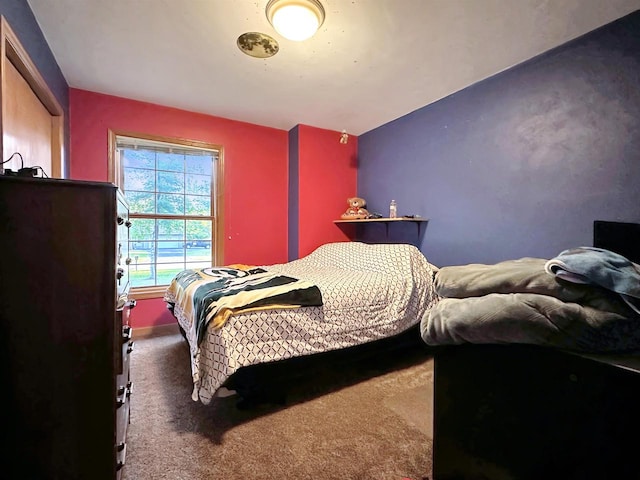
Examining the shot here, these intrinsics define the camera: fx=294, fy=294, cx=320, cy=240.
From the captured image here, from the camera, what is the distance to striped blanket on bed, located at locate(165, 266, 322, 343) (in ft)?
5.29

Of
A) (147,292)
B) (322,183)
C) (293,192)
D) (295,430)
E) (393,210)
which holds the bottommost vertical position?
(295,430)

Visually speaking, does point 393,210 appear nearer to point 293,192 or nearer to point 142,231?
point 293,192

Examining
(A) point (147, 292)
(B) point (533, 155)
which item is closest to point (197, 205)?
(A) point (147, 292)

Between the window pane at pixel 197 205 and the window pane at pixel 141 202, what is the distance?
13.4 inches

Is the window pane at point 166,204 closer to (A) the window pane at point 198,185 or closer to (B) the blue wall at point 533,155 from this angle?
(A) the window pane at point 198,185

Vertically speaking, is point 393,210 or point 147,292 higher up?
point 393,210

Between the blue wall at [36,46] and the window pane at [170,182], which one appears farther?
the window pane at [170,182]

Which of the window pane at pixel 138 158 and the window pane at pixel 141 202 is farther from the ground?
the window pane at pixel 138 158

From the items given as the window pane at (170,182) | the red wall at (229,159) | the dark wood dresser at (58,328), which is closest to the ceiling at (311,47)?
the red wall at (229,159)

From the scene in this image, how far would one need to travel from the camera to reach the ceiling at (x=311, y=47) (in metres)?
1.76

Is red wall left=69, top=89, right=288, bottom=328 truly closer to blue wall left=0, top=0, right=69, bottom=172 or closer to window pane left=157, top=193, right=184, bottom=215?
blue wall left=0, top=0, right=69, bottom=172

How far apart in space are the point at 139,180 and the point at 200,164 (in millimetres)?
656

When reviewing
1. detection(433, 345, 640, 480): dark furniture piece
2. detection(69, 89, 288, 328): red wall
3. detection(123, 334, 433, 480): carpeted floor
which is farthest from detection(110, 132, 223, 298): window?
detection(433, 345, 640, 480): dark furniture piece

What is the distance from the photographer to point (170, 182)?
10.9 feet
